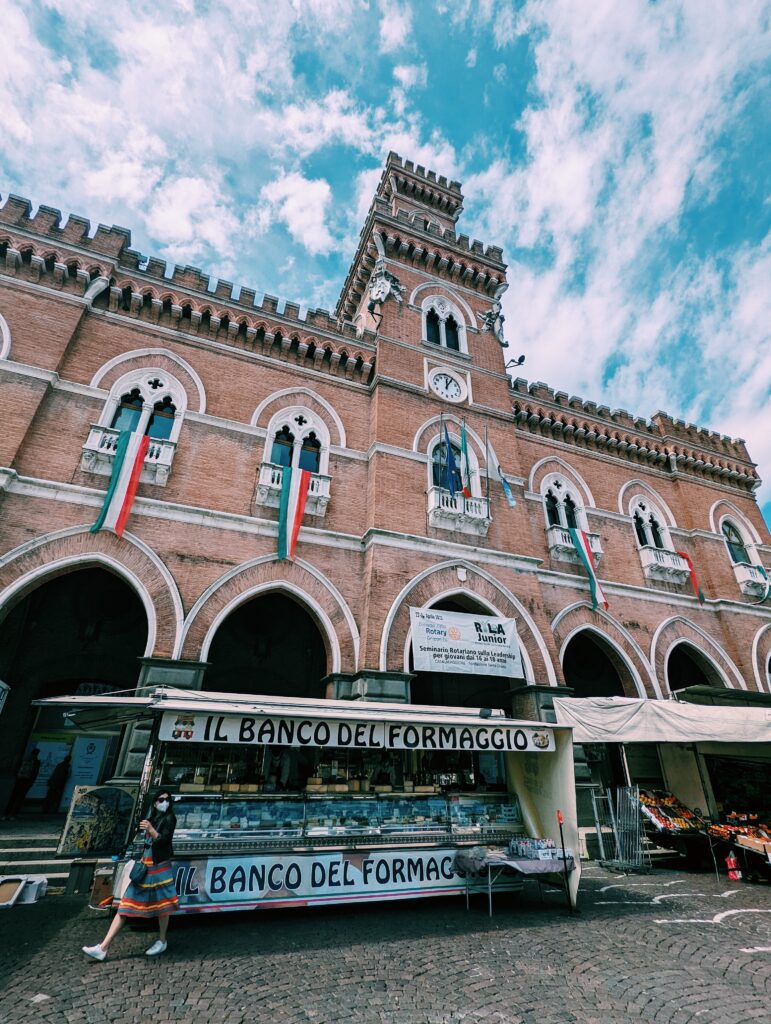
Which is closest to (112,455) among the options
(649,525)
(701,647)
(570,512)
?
(570,512)

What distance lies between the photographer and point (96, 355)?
12.6m

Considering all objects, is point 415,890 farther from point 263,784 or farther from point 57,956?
point 57,956

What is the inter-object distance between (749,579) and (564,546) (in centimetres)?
788

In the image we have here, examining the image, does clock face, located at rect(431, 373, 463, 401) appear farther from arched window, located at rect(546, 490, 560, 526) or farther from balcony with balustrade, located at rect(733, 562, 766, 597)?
balcony with balustrade, located at rect(733, 562, 766, 597)

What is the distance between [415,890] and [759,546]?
19.1 m

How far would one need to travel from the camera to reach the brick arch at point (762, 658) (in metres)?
16.2

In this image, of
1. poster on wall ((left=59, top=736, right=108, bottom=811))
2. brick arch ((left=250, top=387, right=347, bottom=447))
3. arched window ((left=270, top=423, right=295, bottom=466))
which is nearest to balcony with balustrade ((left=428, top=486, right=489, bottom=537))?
brick arch ((left=250, top=387, right=347, bottom=447))

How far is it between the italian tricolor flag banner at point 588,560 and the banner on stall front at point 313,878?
9275 mm

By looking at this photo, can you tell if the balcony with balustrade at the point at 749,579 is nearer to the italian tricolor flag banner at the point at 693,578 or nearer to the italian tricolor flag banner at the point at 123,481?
the italian tricolor flag banner at the point at 693,578

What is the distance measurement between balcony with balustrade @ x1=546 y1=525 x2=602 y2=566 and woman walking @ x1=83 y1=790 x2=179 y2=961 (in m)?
12.6

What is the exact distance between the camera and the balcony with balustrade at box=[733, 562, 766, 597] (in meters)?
17.8

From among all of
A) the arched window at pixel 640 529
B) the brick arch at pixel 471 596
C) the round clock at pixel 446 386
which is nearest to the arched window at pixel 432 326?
the round clock at pixel 446 386

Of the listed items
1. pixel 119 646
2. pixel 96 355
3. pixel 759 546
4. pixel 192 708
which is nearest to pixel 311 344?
pixel 96 355

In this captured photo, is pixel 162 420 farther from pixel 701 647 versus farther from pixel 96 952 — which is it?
pixel 701 647
